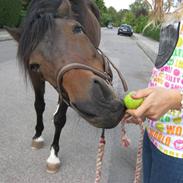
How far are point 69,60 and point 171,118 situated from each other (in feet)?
2.01

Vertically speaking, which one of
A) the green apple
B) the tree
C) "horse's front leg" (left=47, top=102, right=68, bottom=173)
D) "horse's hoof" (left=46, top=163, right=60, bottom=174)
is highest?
the tree

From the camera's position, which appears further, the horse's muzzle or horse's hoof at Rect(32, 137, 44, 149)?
horse's hoof at Rect(32, 137, 44, 149)

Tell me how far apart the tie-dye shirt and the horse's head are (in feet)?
0.58

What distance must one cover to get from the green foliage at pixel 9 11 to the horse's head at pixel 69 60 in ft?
58.4

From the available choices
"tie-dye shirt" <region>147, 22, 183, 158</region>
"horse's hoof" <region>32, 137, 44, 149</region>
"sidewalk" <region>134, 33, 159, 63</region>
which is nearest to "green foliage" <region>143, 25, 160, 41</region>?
"tie-dye shirt" <region>147, 22, 183, 158</region>

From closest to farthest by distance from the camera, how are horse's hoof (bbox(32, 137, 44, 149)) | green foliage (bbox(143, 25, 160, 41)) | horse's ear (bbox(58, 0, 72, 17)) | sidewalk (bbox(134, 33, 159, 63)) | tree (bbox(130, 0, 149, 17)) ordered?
tree (bbox(130, 0, 149, 17)), green foliage (bbox(143, 25, 160, 41)), horse's ear (bbox(58, 0, 72, 17)), horse's hoof (bbox(32, 137, 44, 149)), sidewalk (bbox(134, 33, 159, 63))

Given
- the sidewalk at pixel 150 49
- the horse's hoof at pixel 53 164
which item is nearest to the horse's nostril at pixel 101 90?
the horse's hoof at pixel 53 164

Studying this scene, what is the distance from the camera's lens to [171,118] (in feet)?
4.45

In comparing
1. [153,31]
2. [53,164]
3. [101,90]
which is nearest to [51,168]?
[53,164]

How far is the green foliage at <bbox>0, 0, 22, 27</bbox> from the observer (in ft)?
62.6

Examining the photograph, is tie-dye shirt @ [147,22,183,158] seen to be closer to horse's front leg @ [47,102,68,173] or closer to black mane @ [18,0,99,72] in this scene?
black mane @ [18,0,99,72]

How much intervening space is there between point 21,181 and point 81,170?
588 millimetres

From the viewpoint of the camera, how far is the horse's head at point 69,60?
1.43 metres

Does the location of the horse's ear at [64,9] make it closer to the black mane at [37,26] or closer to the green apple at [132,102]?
the black mane at [37,26]
